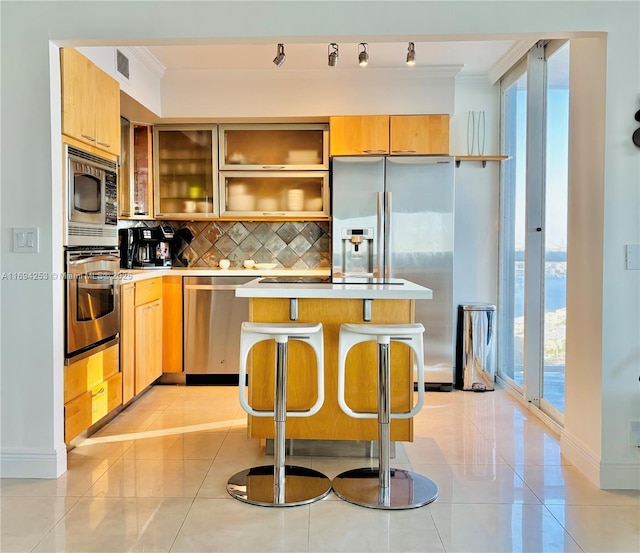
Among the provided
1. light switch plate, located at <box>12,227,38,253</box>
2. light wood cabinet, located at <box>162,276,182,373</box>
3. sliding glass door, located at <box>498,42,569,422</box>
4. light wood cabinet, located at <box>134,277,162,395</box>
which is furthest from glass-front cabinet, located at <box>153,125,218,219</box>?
sliding glass door, located at <box>498,42,569,422</box>

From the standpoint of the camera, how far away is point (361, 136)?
15.0ft

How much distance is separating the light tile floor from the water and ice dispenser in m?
1.51

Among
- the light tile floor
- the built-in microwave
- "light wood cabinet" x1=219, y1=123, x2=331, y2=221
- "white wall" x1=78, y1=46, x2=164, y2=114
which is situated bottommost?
the light tile floor

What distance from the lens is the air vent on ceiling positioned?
12.4ft

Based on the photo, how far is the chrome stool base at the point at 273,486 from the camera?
2480mm

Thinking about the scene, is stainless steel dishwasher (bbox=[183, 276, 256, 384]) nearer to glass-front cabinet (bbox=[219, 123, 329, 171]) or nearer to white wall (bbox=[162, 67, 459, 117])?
glass-front cabinet (bbox=[219, 123, 329, 171])

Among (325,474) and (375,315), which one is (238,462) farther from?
(375,315)

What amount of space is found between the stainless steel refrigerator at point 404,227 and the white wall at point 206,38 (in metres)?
1.80

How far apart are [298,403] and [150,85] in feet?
9.52

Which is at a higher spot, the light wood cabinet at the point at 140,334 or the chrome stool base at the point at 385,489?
the light wood cabinet at the point at 140,334

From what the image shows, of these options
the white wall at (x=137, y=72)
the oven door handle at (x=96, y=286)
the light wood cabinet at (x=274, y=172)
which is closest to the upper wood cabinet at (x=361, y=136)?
the light wood cabinet at (x=274, y=172)

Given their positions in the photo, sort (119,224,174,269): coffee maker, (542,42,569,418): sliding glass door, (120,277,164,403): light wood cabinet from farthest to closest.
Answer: (119,224,174,269): coffee maker
(120,277,164,403): light wood cabinet
(542,42,569,418): sliding glass door

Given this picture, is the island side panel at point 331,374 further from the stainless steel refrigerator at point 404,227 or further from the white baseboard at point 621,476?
the stainless steel refrigerator at point 404,227

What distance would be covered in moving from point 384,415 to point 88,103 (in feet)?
7.68
